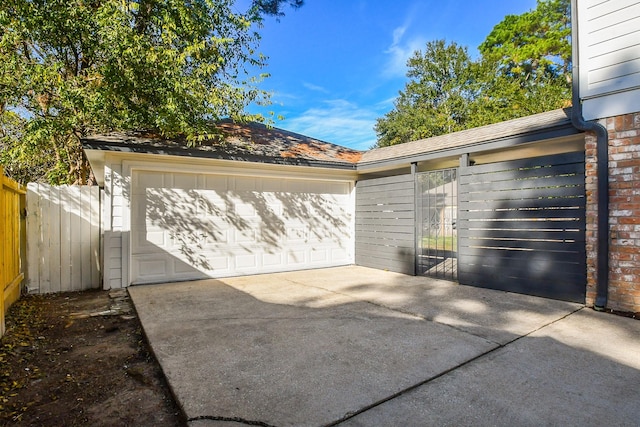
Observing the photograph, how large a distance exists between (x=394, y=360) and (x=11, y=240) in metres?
4.95

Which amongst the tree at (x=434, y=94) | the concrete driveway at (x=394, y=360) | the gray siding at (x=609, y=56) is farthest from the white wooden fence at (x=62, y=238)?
the tree at (x=434, y=94)

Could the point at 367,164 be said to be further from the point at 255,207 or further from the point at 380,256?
the point at 255,207

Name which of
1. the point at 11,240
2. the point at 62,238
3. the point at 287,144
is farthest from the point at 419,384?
the point at 287,144

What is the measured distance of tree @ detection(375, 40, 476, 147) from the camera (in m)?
22.7

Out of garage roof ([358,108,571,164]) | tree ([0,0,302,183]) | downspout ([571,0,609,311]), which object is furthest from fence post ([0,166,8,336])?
downspout ([571,0,609,311])

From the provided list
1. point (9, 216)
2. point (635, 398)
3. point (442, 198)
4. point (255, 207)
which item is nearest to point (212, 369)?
point (635, 398)

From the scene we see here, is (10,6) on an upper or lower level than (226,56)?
lower

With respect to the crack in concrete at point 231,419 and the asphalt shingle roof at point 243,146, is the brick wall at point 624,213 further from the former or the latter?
the asphalt shingle roof at point 243,146

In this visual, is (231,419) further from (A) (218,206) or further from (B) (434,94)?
(B) (434,94)

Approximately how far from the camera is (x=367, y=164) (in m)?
7.40

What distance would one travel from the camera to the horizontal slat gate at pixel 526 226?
14.5 feet

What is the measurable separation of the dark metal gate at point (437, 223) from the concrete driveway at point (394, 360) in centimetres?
166

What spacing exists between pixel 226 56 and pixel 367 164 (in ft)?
13.0

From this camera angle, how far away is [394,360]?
2.69 metres
